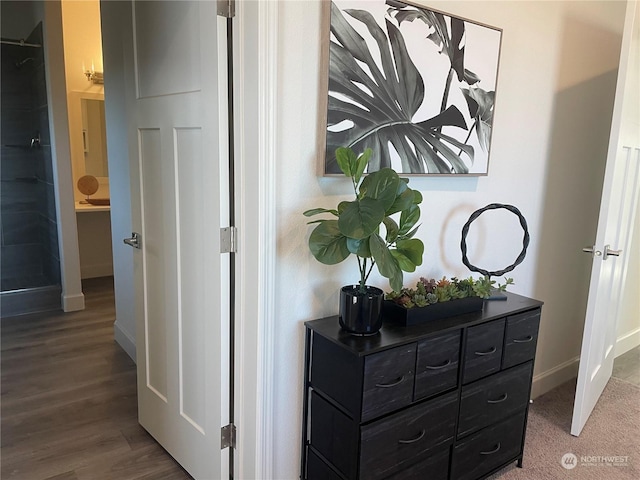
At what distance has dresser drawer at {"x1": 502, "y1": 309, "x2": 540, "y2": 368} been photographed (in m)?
2.01

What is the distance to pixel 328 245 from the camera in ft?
5.13

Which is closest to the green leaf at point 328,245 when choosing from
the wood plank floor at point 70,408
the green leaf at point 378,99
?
the green leaf at point 378,99

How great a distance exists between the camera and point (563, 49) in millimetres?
2498

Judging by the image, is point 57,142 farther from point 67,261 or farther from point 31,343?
point 31,343

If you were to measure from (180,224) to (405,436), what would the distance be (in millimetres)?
1138

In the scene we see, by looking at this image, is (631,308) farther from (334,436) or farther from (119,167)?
(119,167)

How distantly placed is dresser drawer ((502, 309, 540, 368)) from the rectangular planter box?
21 centimetres

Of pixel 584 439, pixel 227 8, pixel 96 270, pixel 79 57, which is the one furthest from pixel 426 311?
pixel 79 57

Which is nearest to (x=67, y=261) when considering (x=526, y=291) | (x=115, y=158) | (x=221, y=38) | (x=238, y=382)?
(x=115, y=158)

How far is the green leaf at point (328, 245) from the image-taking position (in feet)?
5.10

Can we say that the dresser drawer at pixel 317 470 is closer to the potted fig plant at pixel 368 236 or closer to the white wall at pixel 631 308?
the potted fig plant at pixel 368 236

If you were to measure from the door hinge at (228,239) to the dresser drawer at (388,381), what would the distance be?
597 mm

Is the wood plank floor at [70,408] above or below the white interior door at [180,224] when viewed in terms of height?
below

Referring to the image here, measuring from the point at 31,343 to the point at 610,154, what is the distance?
144 inches
